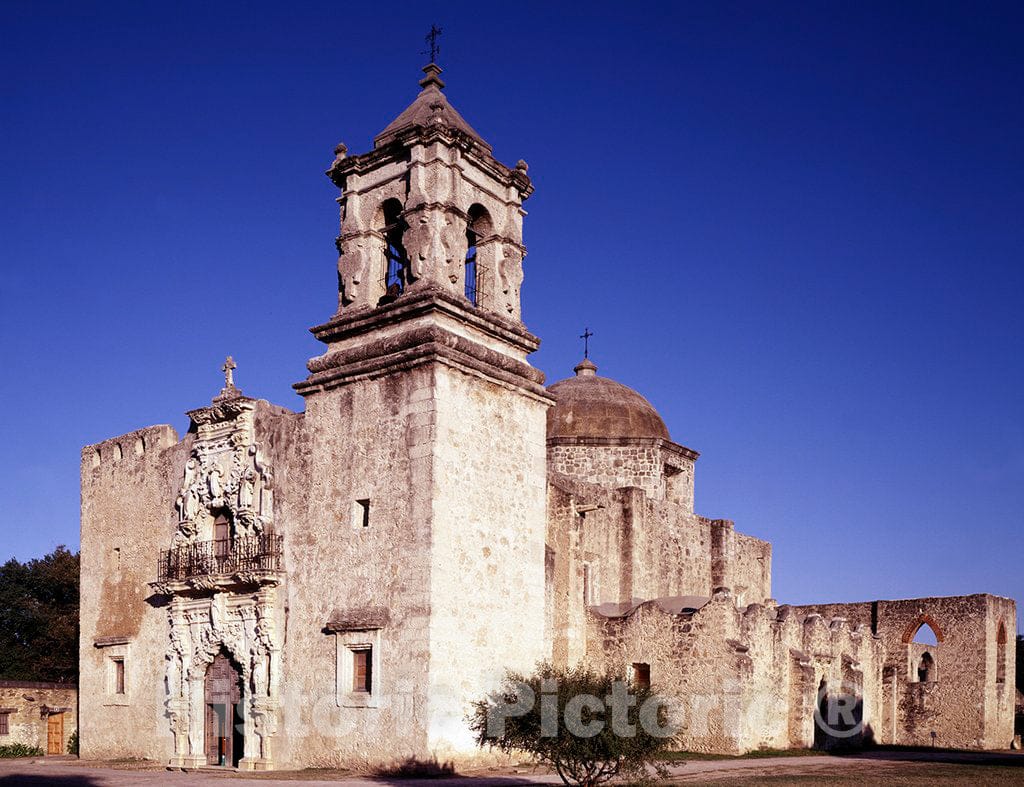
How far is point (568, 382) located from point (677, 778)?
636 inches

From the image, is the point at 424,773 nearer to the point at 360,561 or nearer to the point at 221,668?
the point at 360,561

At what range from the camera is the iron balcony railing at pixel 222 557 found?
20.0 meters

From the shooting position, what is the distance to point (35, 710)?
1057 inches

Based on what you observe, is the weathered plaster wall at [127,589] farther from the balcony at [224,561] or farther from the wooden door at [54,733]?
the wooden door at [54,733]

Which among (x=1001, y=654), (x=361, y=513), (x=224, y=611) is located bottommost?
(x=1001, y=654)

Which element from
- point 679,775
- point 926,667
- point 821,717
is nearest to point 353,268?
point 679,775

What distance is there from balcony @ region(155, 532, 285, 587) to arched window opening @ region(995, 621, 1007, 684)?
71.1ft

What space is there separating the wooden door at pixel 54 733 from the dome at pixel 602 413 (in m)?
13.7

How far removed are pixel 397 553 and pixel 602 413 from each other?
12.7 metres

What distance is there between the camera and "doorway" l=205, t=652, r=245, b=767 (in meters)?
20.2

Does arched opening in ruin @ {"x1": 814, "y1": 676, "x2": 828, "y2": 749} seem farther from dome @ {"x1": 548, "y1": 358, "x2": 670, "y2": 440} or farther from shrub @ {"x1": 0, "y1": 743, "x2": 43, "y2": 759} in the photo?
shrub @ {"x1": 0, "y1": 743, "x2": 43, "y2": 759}

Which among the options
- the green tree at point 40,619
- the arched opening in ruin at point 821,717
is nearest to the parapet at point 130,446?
the arched opening in ruin at point 821,717

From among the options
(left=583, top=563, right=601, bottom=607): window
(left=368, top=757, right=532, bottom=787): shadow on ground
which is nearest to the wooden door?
(left=368, top=757, right=532, bottom=787): shadow on ground

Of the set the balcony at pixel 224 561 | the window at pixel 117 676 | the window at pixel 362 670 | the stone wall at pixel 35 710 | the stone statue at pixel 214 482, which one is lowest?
the stone wall at pixel 35 710
